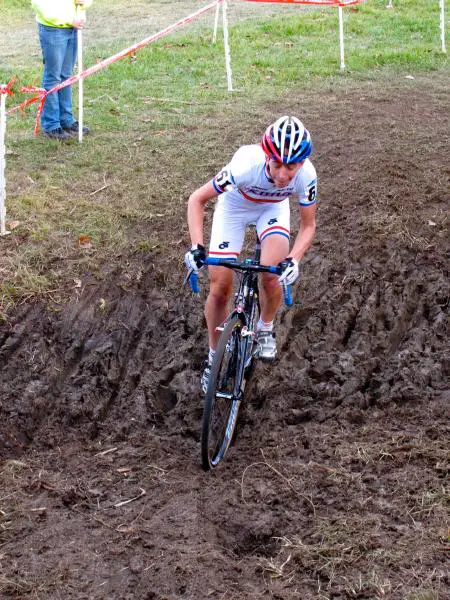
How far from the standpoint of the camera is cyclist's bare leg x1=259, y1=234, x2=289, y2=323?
6.12 metres

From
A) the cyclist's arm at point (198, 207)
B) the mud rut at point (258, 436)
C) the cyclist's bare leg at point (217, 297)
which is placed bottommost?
the mud rut at point (258, 436)

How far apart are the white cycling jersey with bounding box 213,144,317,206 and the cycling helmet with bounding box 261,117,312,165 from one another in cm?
34

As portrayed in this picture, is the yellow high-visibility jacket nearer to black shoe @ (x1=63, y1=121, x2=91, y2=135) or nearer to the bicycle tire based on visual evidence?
black shoe @ (x1=63, y1=121, x2=91, y2=135)

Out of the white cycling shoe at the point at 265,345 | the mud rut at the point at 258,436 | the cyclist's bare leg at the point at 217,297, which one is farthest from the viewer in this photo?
the white cycling shoe at the point at 265,345

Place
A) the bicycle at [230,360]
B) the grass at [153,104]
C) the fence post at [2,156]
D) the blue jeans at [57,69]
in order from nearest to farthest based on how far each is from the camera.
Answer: the bicycle at [230,360]
the fence post at [2,156]
the grass at [153,104]
the blue jeans at [57,69]

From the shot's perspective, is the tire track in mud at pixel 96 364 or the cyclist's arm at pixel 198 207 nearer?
the cyclist's arm at pixel 198 207

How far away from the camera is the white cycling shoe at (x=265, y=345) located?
21.6 feet

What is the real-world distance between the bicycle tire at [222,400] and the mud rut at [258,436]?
0.17m

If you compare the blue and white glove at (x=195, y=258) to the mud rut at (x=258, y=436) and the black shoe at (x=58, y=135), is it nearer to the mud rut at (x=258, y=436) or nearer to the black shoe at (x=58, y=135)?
the mud rut at (x=258, y=436)

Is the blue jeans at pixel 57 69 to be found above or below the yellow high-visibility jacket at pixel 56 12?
below

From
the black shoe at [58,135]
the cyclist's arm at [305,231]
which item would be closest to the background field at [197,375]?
the black shoe at [58,135]

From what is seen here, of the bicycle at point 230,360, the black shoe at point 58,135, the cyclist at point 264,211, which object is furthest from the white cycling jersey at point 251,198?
the black shoe at point 58,135

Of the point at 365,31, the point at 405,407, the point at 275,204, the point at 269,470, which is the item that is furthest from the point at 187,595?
the point at 365,31

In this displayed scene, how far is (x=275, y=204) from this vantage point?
6.38 metres
